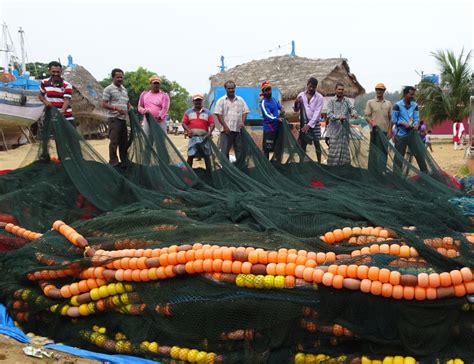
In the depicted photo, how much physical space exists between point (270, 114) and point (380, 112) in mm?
1995

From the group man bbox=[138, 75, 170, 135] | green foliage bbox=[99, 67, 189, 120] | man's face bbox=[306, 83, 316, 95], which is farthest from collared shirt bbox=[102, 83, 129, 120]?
green foliage bbox=[99, 67, 189, 120]

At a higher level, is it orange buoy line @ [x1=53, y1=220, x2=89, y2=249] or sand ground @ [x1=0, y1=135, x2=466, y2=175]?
orange buoy line @ [x1=53, y1=220, x2=89, y2=249]

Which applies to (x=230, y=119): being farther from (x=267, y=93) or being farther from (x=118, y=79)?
(x=118, y=79)

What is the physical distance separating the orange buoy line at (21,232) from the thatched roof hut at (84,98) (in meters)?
22.2

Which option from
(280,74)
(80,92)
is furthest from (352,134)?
(80,92)

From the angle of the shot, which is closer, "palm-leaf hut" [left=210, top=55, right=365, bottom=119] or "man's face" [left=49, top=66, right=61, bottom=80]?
"man's face" [left=49, top=66, right=61, bottom=80]

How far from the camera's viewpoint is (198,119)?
761cm

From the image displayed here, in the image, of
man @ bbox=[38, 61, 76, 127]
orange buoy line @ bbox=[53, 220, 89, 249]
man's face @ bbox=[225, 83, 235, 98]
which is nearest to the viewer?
orange buoy line @ bbox=[53, 220, 89, 249]

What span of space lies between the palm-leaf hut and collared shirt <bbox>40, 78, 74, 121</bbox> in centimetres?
1521

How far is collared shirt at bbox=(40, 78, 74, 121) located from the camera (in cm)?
709

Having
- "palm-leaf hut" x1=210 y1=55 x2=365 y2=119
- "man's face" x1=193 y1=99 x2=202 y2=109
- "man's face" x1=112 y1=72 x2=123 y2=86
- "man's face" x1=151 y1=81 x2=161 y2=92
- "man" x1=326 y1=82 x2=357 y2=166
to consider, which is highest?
"palm-leaf hut" x1=210 y1=55 x2=365 y2=119

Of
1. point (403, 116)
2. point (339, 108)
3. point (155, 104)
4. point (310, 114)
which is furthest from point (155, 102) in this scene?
point (403, 116)

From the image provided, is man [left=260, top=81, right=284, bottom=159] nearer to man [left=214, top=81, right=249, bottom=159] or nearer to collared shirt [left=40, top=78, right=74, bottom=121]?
man [left=214, top=81, right=249, bottom=159]

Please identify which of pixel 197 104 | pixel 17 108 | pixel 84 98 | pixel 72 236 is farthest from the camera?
pixel 84 98
